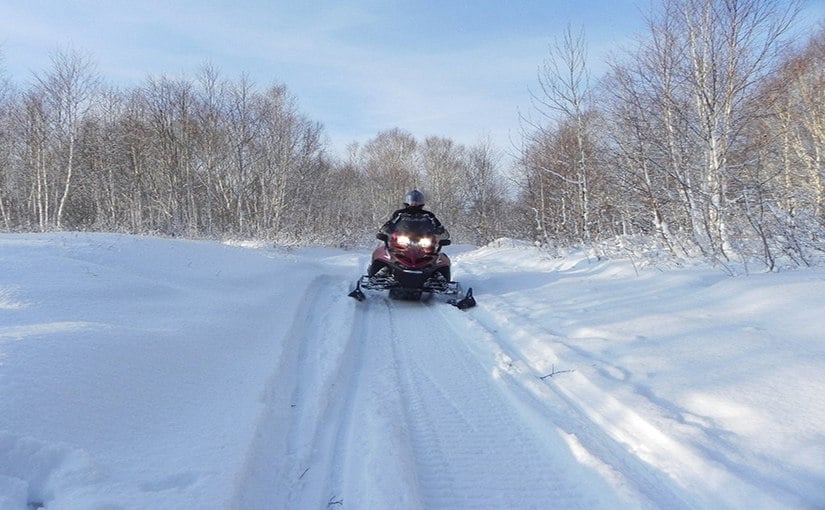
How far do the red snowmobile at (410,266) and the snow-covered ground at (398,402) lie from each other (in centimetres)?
170

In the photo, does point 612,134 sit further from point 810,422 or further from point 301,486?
point 301,486

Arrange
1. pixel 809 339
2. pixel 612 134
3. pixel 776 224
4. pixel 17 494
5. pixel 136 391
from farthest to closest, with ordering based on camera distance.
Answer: pixel 612 134
pixel 776 224
pixel 809 339
pixel 136 391
pixel 17 494

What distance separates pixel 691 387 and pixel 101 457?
11.9 ft

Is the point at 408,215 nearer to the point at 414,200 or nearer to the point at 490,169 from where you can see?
the point at 414,200

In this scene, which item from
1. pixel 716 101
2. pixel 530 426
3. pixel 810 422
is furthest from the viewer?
pixel 716 101

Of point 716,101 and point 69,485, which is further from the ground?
point 716,101

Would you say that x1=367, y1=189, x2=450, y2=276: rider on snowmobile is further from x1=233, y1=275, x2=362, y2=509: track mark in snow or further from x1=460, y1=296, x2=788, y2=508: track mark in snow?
x1=460, y1=296, x2=788, y2=508: track mark in snow

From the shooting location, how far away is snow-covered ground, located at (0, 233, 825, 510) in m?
2.07

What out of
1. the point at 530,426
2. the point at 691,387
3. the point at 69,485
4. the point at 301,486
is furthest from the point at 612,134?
the point at 69,485

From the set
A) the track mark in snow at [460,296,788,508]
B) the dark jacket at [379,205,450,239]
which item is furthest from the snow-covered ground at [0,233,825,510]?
the dark jacket at [379,205,450,239]

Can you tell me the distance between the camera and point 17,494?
168 cm

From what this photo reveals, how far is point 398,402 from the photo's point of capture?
10.8 ft

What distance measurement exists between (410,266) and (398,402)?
4.05 metres

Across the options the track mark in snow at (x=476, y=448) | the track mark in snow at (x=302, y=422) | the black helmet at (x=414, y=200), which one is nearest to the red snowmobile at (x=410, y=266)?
the black helmet at (x=414, y=200)
